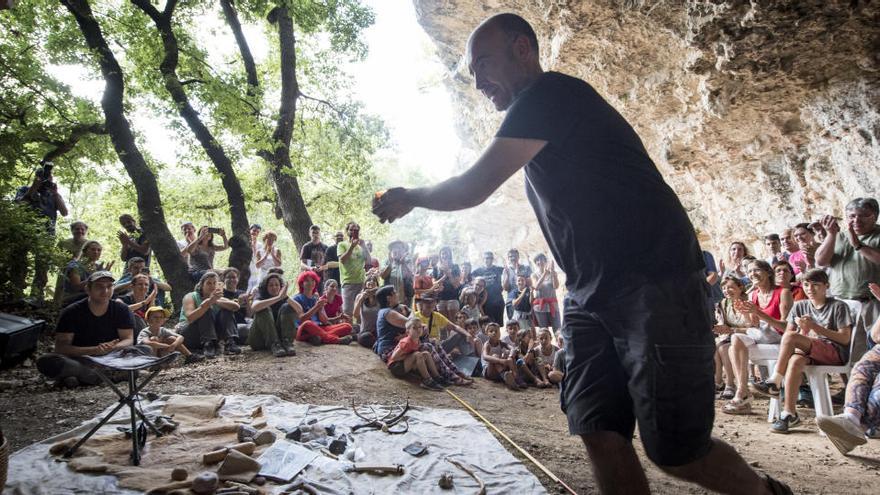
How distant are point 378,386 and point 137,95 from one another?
8745mm

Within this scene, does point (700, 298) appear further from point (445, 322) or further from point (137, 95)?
point (137, 95)

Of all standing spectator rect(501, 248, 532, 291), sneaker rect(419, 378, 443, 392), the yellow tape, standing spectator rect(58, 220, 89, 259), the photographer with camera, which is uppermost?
the photographer with camera

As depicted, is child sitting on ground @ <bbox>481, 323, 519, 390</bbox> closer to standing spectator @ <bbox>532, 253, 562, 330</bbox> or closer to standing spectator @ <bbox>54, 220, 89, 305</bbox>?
standing spectator @ <bbox>532, 253, 562, 330</bbox>

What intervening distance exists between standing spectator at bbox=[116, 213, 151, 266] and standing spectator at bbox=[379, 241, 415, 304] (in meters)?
3.95

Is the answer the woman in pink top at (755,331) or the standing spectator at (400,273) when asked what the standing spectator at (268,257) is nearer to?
the standing spectator at (400,273)

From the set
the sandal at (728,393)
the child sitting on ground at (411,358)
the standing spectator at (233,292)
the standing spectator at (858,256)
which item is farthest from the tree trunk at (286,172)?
the standing spectator at (858,256)

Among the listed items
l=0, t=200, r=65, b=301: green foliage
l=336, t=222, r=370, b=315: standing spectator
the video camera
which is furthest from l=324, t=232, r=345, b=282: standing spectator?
the video camera

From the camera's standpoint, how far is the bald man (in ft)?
4.75

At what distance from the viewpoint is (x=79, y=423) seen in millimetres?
3703

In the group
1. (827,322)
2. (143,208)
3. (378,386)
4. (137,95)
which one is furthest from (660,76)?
(137,95)

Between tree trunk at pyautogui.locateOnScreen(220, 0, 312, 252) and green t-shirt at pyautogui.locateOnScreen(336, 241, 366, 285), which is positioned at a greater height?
tree trunk at pyautogui.locateOnScreen(220, 0, 312, 252)

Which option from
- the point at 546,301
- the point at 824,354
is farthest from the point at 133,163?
the point at 824,354

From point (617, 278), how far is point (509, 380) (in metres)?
5.43

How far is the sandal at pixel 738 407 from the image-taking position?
16.3 ft
